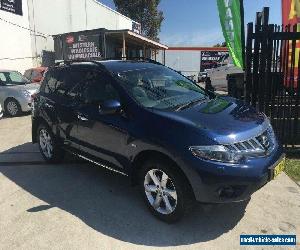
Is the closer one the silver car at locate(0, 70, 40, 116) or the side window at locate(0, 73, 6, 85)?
the silver car at locate(0, 70, 40, 116)

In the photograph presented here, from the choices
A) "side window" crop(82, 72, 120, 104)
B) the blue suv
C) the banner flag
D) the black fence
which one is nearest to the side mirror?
the blue suv

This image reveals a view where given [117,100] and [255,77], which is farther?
[255,77]

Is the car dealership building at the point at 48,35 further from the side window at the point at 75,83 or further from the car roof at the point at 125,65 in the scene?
the car roof at the point at 125,65

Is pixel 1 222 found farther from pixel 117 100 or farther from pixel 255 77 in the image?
pixel 255 77

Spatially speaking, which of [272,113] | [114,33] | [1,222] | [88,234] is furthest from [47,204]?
[114,33]

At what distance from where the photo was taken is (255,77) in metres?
7.06

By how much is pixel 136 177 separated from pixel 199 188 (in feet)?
3.48

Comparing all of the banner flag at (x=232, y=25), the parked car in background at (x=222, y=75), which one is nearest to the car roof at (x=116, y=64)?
the banner flag at (x=232, y=25)

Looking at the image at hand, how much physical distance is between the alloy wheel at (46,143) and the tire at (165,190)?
2.59 meters

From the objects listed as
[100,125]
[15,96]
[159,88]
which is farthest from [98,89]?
[15,96]

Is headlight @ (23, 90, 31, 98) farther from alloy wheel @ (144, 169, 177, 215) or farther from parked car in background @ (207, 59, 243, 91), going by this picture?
parked car in background @ (207, 59, 243, 91)

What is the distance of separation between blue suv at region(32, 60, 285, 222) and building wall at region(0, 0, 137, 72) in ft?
47.5

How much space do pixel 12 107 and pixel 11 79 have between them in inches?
46.0

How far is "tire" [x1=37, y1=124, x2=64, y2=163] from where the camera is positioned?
21.2 feet
